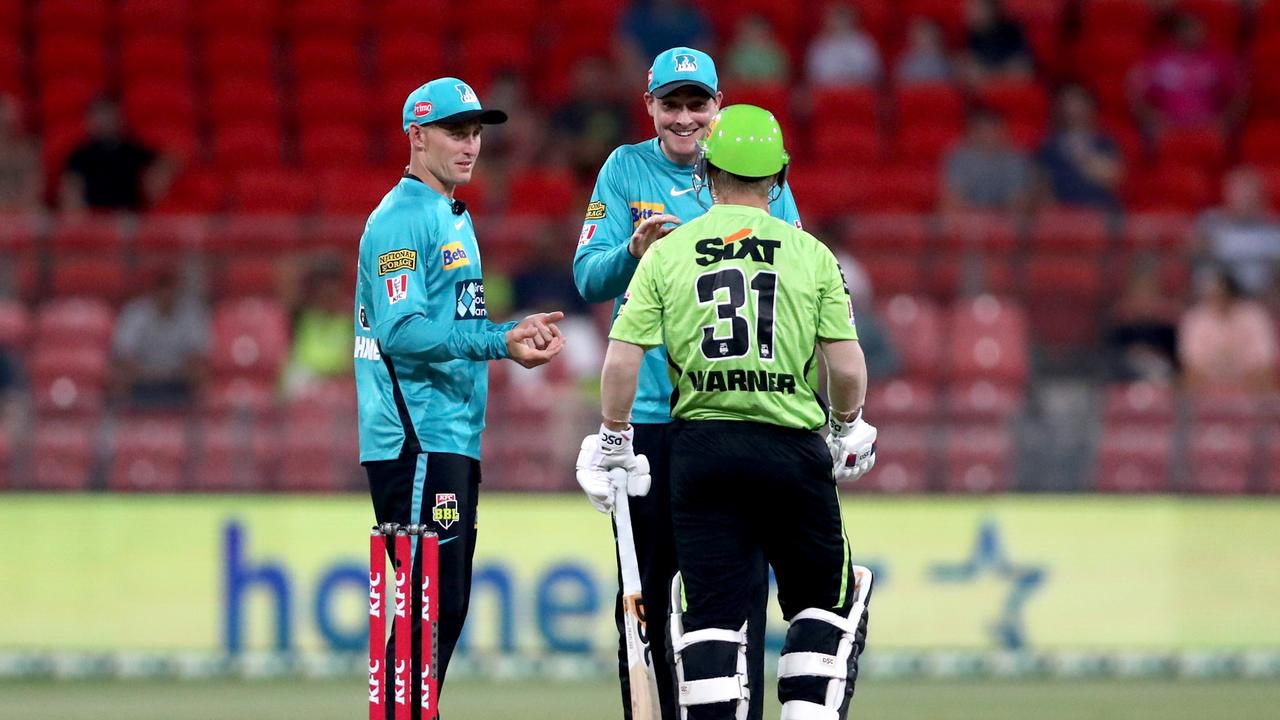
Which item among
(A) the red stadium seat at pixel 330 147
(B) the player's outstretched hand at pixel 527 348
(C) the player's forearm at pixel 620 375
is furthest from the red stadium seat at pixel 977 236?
(C) the player's forearm at pixel 620 375

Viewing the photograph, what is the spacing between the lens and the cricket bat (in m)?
6.32

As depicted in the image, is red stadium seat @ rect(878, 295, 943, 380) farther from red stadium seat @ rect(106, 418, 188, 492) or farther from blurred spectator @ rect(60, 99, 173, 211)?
blurred spectator @ rect(60, 99, 173, 211)

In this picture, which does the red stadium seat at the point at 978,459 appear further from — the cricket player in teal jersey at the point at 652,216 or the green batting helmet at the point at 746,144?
the green batting helmet at the point at 746,144

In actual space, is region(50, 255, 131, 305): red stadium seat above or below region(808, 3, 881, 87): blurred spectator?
below

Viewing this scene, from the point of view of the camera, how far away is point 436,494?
6262mm

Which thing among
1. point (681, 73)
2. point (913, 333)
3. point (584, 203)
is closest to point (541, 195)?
point (584, 203)

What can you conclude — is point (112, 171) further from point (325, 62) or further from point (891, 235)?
point (891, 235)

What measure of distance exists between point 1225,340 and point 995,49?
4.38 metres

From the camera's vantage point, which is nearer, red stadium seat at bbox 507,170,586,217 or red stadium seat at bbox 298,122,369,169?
red stadium seat at bbox 507,170,586,217

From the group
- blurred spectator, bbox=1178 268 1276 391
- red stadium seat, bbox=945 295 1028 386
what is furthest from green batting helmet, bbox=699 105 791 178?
blurred spectator, bbox=1178 268 1276 391

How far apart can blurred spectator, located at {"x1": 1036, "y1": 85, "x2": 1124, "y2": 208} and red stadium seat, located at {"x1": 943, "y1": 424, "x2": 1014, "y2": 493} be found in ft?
9.80

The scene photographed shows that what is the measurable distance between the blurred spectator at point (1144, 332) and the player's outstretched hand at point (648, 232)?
5712 millimetres

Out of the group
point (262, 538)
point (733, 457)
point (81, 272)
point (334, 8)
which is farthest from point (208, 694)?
point (334, 8)

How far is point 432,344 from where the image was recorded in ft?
20.1
